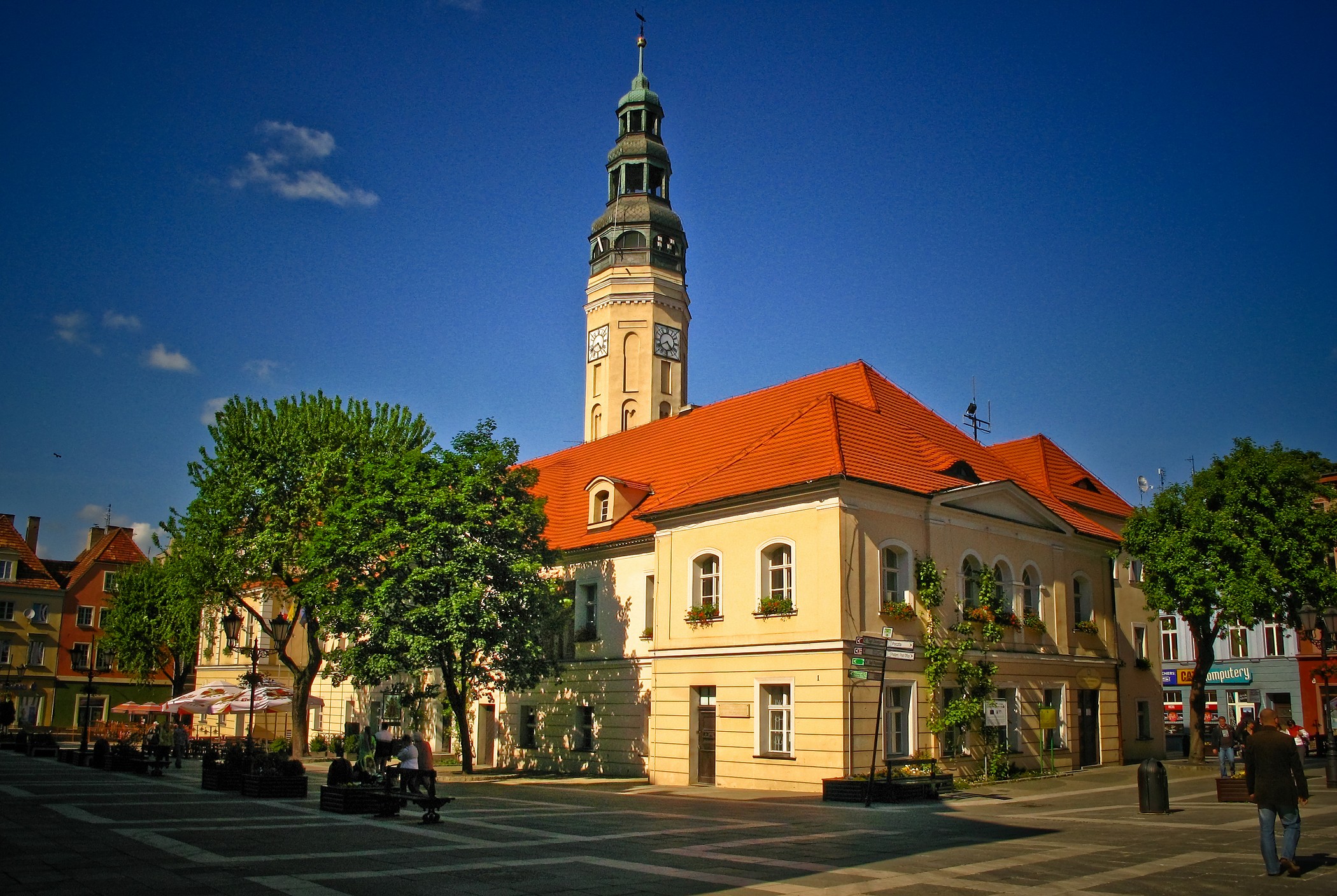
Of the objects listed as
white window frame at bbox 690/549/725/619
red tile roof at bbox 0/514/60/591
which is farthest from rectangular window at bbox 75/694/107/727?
white window frame at bbox 690/549/725/619

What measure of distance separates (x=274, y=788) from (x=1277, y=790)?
1794 centimetres

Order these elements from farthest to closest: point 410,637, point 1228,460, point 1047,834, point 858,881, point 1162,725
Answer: point 1162,725 < point 1228,460 < point 410,637 < point 1047,834 < point 858,881

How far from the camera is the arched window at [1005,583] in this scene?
29703mm

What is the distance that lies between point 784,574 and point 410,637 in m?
10.0

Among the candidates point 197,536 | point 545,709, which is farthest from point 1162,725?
point 197,536

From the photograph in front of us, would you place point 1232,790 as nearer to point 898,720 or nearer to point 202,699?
point 898,720

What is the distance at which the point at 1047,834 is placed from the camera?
53.1ft

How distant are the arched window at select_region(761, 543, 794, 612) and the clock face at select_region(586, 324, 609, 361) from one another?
3024cm

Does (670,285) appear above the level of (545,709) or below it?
above

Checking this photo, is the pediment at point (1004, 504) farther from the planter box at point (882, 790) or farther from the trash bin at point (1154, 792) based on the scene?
the trash bin at point (1154, 792)

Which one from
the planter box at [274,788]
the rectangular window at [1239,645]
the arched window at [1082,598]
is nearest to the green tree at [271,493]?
the planter box at [274,788]

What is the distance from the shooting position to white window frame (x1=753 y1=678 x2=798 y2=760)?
25.7 m

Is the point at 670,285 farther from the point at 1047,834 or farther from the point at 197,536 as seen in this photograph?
the point at 1047,834

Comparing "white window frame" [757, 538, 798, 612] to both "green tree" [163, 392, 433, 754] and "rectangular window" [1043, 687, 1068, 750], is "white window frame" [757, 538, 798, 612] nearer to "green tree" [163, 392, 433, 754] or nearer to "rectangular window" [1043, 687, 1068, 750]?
"rectangular window" [1043, 687, 1068, 750]
